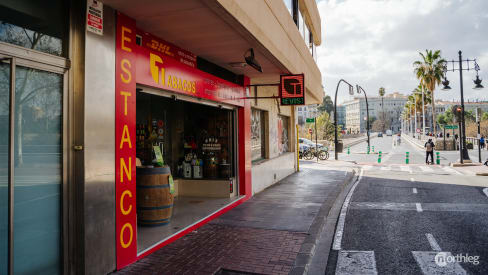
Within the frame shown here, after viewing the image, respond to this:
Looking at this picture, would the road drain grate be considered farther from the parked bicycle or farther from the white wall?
the parked bicycle

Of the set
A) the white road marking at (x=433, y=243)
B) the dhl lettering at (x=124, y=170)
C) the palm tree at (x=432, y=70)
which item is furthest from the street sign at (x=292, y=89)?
the palm tree at (x=432, y=70)

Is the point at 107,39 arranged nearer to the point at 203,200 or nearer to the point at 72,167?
the point at 72,167

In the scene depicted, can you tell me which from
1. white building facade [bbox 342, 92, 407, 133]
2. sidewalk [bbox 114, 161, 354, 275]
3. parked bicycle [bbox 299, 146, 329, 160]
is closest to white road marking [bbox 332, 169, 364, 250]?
sidewalk [bbox 114, 161, 354, 275]

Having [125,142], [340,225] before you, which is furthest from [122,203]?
[340,225]

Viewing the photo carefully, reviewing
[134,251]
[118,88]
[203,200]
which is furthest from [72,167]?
[203,200]

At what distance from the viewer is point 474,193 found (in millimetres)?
10359

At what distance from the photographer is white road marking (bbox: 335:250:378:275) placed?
4625 mm

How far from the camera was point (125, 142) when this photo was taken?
4637 mm

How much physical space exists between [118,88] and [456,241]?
6111 mm

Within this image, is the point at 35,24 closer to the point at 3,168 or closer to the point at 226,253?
the point at 3,168

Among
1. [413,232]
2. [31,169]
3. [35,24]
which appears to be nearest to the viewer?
[31,169]

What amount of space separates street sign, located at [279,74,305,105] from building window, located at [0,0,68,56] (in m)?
6.07

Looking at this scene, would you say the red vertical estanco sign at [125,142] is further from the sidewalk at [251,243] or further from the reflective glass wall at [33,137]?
the reflective glass wall at [33,137]

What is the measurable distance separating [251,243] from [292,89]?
487 cm
